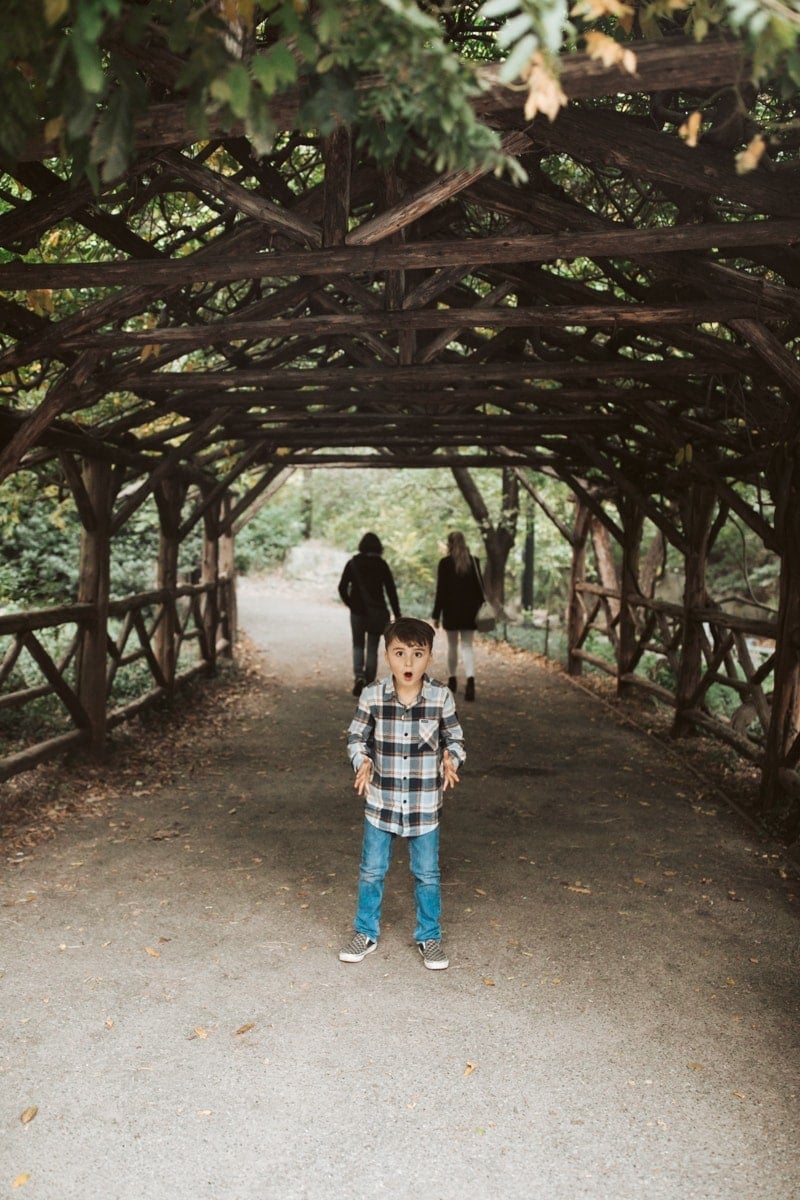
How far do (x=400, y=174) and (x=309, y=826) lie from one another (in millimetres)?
4329

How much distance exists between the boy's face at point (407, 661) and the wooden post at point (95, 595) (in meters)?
4.73

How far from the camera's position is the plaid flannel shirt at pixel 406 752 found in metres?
4.38

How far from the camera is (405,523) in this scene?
2284 centimetres

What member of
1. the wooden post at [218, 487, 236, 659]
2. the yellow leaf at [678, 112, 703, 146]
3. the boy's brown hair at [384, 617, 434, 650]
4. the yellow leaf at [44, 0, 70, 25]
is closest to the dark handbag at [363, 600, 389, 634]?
the wooden post at [218, 487, 236, 659]

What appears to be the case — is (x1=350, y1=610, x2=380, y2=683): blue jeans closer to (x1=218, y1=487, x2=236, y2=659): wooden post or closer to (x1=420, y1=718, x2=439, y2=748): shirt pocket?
(x1=218, y1=487, x2=236, y2=659): wooden post

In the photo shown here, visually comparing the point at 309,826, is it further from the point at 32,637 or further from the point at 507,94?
the point at 507,94

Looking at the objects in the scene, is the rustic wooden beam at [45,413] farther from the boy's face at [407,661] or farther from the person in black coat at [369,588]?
the person in black coat at [369,588]

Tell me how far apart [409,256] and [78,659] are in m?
5.40

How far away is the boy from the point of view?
171 inches

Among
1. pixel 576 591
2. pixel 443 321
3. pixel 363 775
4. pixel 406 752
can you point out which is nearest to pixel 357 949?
pixel 363 775

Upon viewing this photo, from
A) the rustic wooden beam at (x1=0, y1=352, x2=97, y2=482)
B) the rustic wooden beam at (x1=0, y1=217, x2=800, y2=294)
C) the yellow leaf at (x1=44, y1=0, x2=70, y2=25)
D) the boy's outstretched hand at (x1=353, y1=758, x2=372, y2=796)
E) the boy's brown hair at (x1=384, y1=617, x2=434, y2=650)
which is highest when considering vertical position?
the rustic wooden beam at (x1=0, y1=217, x2=800, y2=294)

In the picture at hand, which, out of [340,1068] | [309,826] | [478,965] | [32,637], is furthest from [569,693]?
[340,1068]

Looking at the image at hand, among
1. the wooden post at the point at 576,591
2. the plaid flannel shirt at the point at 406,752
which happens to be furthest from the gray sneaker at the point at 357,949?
the wooden post at the point at 576,591

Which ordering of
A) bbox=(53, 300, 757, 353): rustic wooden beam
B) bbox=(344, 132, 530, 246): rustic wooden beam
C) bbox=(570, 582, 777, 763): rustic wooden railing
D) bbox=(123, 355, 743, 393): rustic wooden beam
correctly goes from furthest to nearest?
bbox=(570, 582, 777, 763): rustic wooden railing → bbox=(123, 355, 743, 393): rustic wooden beam → bbox=(53, 300, 757, 353): rustic wooden beam → bbox=(344, 132, 530, 246): rustic wooden beam
